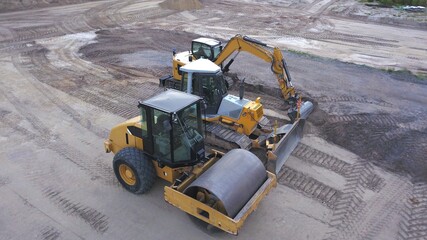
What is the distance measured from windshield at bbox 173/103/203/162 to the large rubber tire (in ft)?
2.13

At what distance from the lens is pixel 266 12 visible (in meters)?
26.0

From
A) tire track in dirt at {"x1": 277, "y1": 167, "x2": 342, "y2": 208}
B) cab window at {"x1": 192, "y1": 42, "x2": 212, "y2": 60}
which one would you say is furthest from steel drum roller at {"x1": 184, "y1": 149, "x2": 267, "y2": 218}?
cab window at {"x1": 192, "y1": 42, "x2": 212, "y2": 60}

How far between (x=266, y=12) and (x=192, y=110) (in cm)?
2056

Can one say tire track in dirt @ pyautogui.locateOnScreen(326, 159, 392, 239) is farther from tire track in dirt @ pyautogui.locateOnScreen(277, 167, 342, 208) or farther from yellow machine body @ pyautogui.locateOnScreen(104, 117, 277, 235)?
yellow machine body @ pyautogui.locateOnScreen(104, 117, 277, 235)

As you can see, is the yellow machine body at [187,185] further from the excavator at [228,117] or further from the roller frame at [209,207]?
the excavator at [228,117]

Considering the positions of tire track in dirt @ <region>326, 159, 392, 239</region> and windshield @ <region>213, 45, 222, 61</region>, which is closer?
tire track in dirt @ <region>326, 159, 392, 239</region>

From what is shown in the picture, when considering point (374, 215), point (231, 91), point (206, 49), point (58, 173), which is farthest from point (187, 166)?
point (206, 49)

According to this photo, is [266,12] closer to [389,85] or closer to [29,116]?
[389,85]

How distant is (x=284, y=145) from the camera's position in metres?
8.76

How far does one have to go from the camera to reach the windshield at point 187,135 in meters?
6.88

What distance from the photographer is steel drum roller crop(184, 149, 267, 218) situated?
246 inches

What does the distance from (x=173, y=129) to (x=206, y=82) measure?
9.12 ft

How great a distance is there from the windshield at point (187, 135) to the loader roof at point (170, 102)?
106 millimetres

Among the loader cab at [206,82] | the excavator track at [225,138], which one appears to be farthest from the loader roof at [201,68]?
the excavator track at [225,138]
